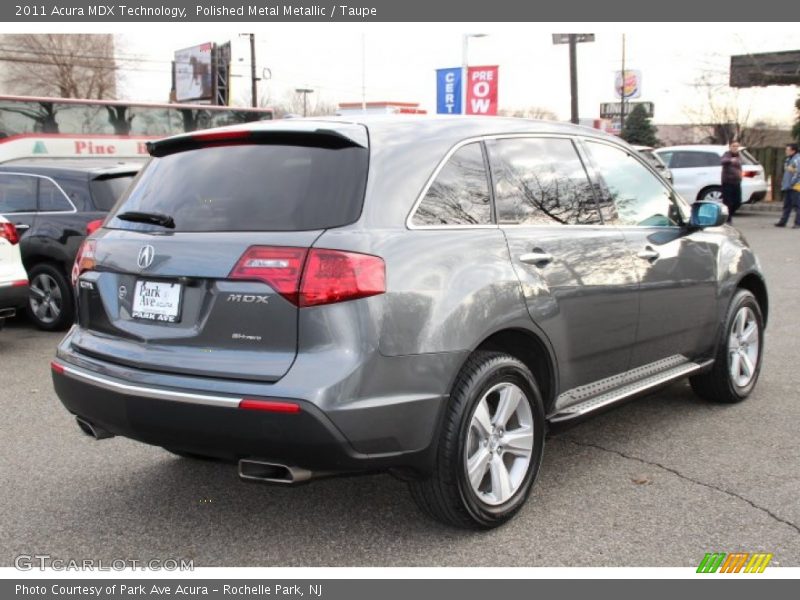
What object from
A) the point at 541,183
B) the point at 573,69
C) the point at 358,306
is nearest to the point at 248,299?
the point at 358,306

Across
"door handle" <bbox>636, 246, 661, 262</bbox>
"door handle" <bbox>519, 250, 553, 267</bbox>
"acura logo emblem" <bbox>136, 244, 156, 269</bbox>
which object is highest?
"acura logo emblem" <bbox>136, 244, 156, 269</bbox>

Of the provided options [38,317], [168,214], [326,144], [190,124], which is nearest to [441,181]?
[326,144]

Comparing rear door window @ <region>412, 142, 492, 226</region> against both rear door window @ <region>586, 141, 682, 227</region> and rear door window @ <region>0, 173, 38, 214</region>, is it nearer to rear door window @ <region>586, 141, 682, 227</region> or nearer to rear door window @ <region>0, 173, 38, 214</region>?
rear door window @ <region>586, 141, 682, 227</region>

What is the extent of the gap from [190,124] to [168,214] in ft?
63.3

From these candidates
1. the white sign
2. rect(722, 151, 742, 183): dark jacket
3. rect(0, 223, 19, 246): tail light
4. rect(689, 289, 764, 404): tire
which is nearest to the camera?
rect(689, 289, 764, 404): tire

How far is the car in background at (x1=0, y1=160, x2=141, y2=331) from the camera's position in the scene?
8422mm

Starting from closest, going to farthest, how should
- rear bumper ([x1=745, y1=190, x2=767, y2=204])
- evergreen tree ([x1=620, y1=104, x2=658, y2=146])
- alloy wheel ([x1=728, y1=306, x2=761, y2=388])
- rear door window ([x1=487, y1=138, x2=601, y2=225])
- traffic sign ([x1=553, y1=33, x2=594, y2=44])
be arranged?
1. rear door window ([x1=487, y1=138, x2=601, y2=225])
2. alloy wheel ([x1=728, y1=306, x2=761, y2=388])
3. rear bumper ([x1=745, y1=190, x2=767, y2=204])
4. traffic sign ([x1=553, y1=33, x2=594, y2=44])
5. evergreen tree ([x1=620, y1=104, x2=658, y2=146])

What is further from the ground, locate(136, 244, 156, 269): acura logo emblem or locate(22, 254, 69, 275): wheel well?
locate(136, 244, 156, 269): acura logo emblem

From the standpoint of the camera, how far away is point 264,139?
11.3ft

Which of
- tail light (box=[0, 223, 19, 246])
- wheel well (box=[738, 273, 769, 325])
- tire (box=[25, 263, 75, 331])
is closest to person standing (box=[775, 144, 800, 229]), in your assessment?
wheel well (box=[738, 273, 769, 325])

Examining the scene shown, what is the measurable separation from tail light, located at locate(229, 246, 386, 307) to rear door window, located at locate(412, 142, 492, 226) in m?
0.39

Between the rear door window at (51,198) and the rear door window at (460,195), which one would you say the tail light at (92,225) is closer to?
the rear door window at (51,198)

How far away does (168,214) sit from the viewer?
3.50 m
